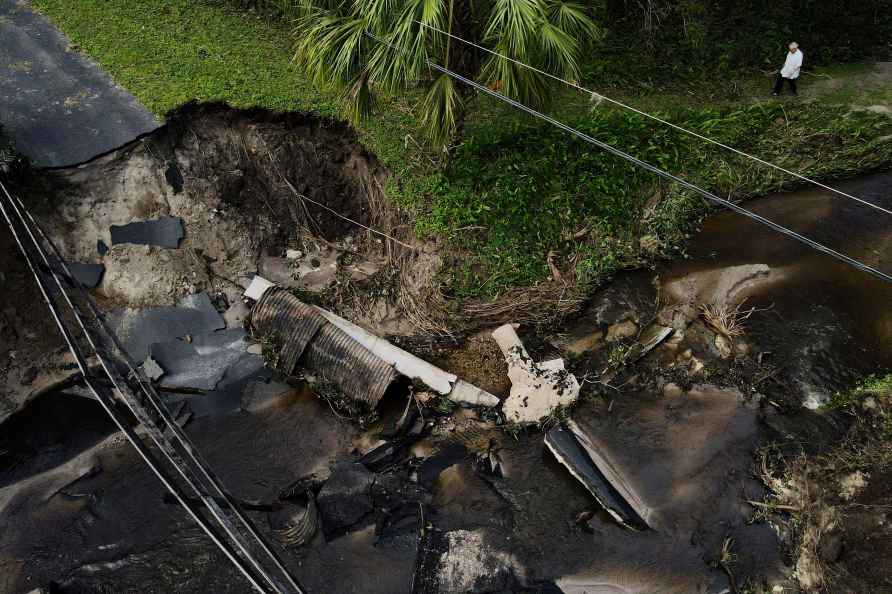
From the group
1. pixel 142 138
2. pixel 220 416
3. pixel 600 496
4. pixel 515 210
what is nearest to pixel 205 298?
pixel 220 416

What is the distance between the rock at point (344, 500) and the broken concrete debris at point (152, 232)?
5.28 metres

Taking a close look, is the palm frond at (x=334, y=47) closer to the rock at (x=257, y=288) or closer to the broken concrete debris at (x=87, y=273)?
the rock at (x=257, y=288)

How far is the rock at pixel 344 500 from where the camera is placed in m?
8.62

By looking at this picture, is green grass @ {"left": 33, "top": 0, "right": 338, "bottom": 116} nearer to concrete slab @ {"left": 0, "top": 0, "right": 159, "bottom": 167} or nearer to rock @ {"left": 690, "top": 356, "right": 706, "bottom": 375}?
concrete slab @ {"left": 0, "top": 0, "right": 159, "bottom": 167}

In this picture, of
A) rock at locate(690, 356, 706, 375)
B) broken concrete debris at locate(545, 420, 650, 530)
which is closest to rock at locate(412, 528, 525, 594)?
broken concrete debris at locate(545, 420, 650, 530)

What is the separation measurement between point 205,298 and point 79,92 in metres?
4.86

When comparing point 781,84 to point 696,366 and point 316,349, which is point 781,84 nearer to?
point 696,366

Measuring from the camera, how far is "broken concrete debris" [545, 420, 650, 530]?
336 inches

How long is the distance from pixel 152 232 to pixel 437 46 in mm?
6096

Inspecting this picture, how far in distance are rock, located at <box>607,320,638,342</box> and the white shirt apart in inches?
270

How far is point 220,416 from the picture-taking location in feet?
33.0

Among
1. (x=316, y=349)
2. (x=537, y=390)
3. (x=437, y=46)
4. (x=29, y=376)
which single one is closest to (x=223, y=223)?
(x=316, y=349)

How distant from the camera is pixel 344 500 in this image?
8680 mm

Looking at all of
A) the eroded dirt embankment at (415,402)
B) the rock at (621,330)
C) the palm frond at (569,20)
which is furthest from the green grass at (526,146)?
the palm frond at (569,20)
